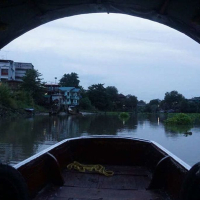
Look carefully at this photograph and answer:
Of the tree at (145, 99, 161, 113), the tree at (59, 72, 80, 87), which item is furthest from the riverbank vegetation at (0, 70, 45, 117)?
the tree at (145, 99, 161, 113)

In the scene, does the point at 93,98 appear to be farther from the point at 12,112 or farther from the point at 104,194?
the point at 104,194

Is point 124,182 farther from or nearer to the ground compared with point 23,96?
nearer to the ground

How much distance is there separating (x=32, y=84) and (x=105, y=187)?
117 ft

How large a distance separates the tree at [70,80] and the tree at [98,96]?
2.58 metres

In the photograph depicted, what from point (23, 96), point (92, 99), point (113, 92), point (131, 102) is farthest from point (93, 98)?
point (23, 96)

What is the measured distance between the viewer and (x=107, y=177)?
11.4 feet

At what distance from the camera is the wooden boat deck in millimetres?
2791

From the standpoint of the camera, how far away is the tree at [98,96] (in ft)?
175

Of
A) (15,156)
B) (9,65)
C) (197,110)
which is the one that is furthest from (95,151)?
(197,110)

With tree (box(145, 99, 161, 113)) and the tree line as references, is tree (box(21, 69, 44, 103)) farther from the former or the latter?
tree (box(145, 99, 161, 113))

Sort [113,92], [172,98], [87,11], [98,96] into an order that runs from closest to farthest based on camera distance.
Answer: [87,11] < [98,96] < [113,92] < [172,98]

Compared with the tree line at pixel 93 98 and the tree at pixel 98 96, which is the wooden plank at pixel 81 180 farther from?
the tree at pixel 98 96

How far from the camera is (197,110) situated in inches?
2128

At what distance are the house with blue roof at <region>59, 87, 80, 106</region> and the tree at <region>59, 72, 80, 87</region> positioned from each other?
12.9ft
